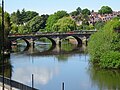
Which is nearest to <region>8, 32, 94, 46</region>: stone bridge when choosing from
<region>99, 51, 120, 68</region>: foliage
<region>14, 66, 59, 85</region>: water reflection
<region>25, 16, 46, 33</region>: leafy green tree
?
<region>14, 66, 59, 85</region>: water reflection

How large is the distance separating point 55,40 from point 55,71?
34.8 meters

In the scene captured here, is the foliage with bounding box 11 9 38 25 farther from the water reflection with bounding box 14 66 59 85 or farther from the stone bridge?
the water reflection with bounding box 14 66 59 85

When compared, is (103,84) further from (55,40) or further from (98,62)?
(55,40)

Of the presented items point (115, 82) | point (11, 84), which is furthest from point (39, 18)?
point (11, 84)

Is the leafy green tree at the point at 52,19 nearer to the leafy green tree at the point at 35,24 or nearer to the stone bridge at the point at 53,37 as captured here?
the leafy green tree at the point at 35,24

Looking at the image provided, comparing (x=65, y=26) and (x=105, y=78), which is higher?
(x=65, y=26)

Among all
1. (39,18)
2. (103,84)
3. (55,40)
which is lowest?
(103,84)

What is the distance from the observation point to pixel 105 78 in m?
33.4

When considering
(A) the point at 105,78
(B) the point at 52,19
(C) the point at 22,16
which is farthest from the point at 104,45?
(C) the point at 22,16

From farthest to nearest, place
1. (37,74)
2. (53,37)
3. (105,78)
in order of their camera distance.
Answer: (53,37)
(37,74)
(105,78)

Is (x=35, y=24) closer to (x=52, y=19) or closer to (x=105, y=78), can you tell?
(x=52, y=19)

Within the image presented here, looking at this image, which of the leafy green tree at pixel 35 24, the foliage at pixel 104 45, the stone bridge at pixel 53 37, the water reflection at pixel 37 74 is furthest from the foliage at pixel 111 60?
the leafy green tree at pixel 35 24

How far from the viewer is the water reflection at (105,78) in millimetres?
30047

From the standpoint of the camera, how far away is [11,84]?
2108 cm
